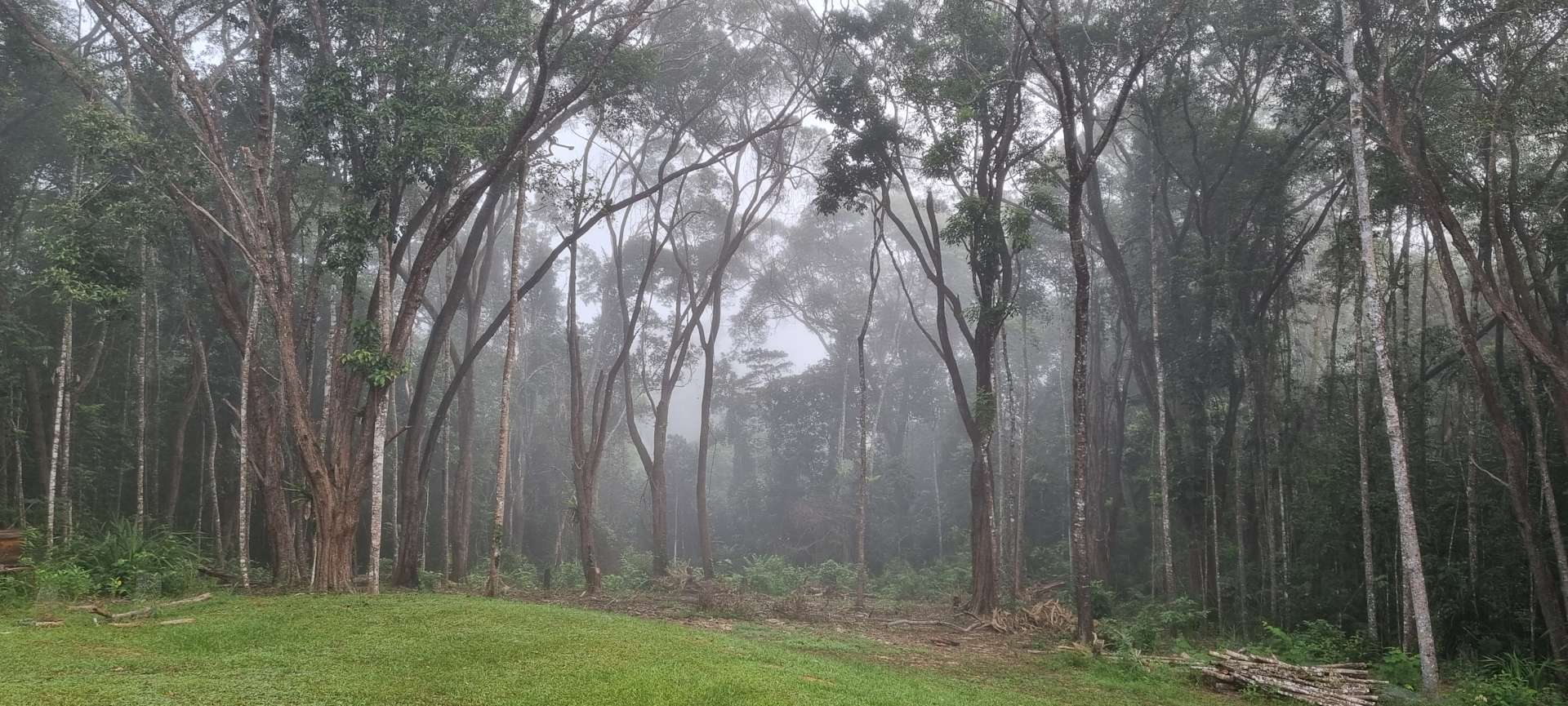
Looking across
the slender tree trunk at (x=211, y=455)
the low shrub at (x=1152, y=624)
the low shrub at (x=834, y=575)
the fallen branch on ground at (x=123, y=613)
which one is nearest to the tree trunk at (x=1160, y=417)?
the low shrub at (x=1152, y=624)

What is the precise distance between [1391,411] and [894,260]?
9368 millimetres

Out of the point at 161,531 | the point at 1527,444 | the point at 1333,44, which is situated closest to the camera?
the point at 1527,444


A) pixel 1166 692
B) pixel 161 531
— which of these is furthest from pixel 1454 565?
pixel 161 531

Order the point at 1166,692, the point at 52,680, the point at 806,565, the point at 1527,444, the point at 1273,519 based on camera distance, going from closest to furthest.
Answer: the point at 52,680 → the point at 1166,692 → the point at 1527,444 → the point at 1273,519 → the point at 806,565

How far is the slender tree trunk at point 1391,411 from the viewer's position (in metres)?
8.64

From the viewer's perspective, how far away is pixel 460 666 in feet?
20.5

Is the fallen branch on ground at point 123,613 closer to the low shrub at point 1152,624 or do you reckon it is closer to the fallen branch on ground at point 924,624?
the fallen branch on ground at point 924,624

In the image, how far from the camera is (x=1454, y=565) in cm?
1155

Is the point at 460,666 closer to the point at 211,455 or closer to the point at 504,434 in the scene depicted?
the point at 504,434

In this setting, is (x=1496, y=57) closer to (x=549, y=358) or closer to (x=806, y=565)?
(x=806, y=565)

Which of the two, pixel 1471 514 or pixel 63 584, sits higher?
pixel 1471 514

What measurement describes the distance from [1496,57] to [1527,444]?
4835mm

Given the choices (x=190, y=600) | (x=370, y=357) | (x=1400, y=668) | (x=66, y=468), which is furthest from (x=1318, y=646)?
(x=66, y=468)

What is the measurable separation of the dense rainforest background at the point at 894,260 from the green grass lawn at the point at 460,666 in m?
2.54
